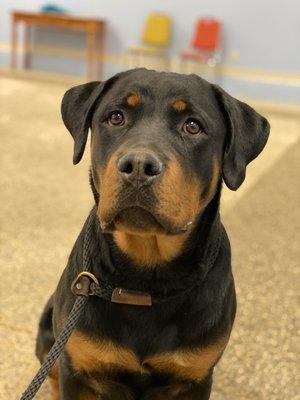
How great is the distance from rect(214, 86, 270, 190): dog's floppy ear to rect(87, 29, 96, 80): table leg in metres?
7.84

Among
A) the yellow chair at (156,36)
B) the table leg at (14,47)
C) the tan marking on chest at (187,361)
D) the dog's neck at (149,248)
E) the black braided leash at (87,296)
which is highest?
the dog's neck at (149,248)

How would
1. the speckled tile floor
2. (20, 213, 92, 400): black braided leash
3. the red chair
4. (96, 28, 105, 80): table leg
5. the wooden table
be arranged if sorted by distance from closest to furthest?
1. (20, 213, 92, 400): black braided leash
2. the speckled tile floor
3. the red chair
4. the wooden table
5. (96, 28, 105, 80): table leg

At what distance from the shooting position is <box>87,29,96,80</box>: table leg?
8.95m

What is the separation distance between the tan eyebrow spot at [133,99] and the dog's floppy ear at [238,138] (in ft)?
0.68

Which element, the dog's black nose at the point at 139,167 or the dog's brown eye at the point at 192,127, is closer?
the dog's black nose at the point at 139,167

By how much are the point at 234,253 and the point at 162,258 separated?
60.9 inches

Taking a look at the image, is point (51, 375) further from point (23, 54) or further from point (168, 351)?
point (23, 54)

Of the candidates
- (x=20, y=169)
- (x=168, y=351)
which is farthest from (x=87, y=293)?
(x=20, y=169)

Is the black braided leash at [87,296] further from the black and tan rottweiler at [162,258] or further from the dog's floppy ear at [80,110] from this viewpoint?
the dog's floppy ear at [80,110]

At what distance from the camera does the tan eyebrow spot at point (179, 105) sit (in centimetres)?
135

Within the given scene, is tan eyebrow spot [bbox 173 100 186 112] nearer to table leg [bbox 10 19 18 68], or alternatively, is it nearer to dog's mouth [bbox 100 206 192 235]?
dog's mouth [bbox 100 206 192 235]

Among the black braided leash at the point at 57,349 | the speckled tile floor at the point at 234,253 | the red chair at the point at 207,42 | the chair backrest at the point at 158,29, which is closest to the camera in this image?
the black braided leash at the point at 57,349

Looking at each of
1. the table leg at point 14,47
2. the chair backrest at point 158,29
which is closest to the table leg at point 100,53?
the chair backrest at point 158,29

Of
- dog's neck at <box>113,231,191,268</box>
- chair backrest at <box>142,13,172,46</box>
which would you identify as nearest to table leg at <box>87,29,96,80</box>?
chair backrest at <box>142,13,172,46</box>
